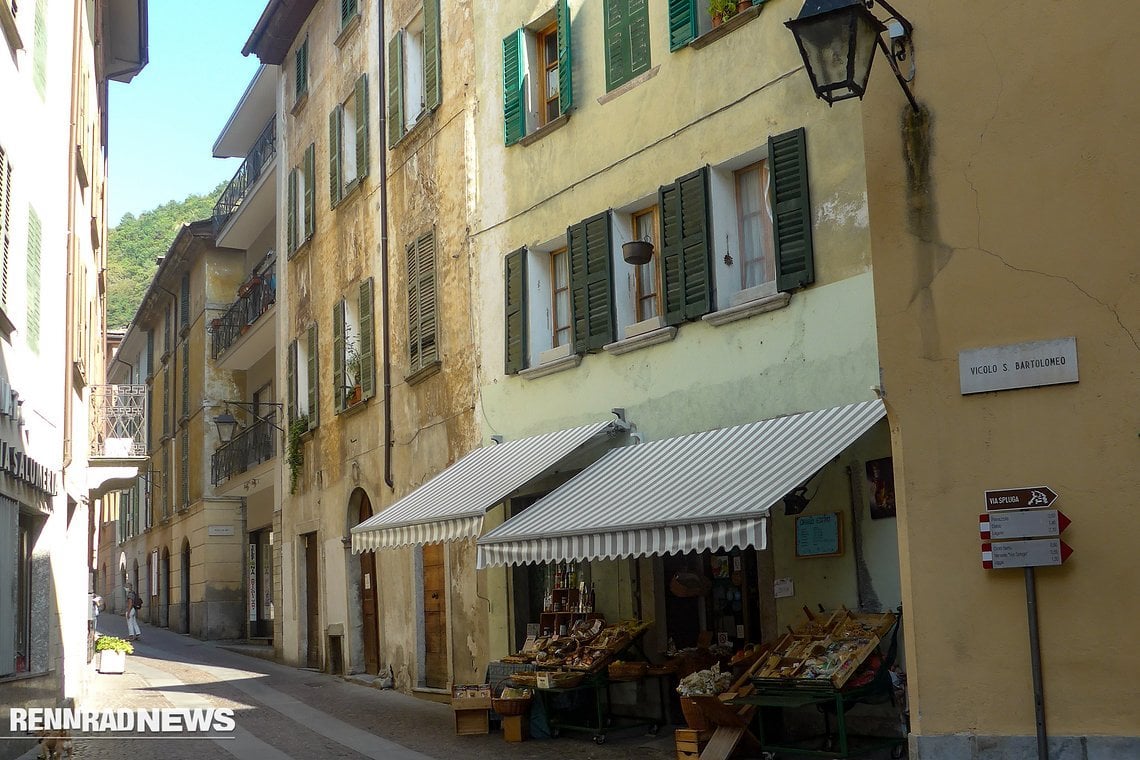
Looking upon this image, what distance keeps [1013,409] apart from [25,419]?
9078 millimetres

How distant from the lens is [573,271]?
544 inches

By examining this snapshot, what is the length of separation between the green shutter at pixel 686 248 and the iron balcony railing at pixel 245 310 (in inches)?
594

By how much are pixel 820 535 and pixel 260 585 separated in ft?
74.9

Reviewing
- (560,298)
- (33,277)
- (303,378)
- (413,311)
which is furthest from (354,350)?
(33,277)

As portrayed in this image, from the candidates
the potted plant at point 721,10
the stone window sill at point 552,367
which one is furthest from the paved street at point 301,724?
the potted plant at point 721,10

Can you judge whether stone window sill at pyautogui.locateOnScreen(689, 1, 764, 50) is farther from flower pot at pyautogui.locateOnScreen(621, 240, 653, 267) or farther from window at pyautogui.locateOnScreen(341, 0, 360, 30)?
window at pyautogui.locateOnScreen(341, 0, 360, 30)

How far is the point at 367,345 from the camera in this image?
19312mm

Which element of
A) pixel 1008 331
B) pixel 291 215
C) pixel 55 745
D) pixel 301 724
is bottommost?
pixel 301 724

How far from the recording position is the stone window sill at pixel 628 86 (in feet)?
42.0

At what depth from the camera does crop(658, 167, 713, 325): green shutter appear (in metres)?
11.9

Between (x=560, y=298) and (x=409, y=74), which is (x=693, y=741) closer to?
(x=560, y=298)

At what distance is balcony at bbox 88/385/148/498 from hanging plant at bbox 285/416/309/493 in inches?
105

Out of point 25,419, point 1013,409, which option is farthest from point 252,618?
point 1013,409

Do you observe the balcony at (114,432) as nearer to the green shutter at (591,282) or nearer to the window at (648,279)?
the green shutter at (591,282)
